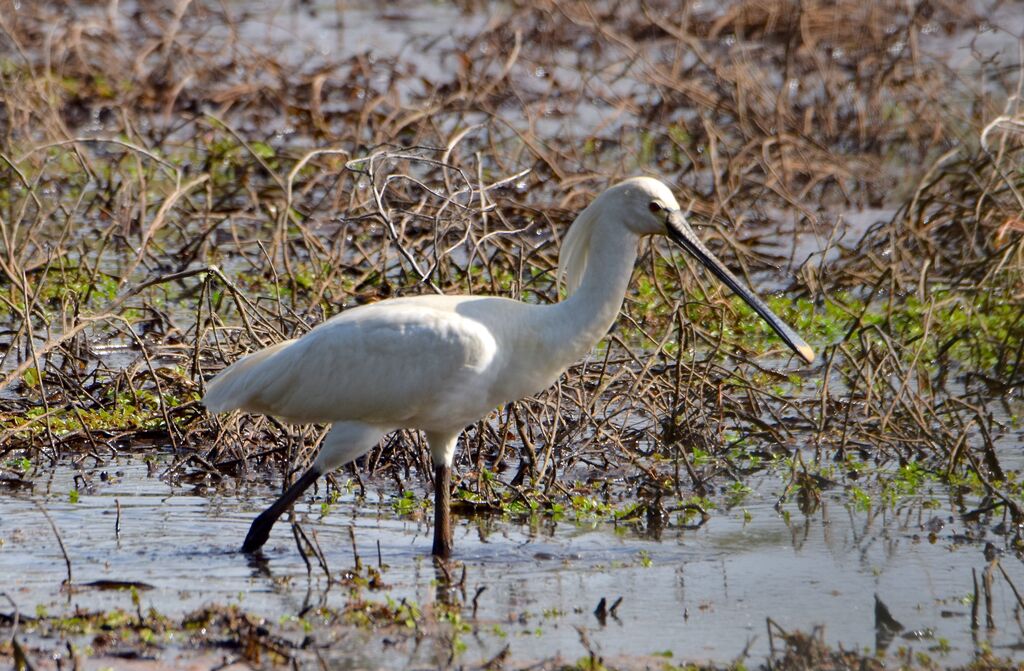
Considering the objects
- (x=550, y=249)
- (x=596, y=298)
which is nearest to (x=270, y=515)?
(x=596, y=298)

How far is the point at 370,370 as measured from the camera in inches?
209

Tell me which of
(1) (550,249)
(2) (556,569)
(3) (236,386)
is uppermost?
(1) (550,249)

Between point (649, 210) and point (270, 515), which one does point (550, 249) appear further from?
point (270, 515)

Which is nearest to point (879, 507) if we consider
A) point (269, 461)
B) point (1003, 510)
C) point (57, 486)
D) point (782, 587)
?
point (1003, 510)

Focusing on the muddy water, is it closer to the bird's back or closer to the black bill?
the bird's back

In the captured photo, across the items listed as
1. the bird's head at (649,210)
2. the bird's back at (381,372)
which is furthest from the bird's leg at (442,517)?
the bird's head at (649,210)

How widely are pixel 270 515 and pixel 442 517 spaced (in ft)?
1.81

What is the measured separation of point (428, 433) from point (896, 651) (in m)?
1.79

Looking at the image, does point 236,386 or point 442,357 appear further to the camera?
point 236,386

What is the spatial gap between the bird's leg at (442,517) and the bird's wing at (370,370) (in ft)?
0.75

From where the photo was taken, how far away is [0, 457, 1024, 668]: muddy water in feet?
14.9

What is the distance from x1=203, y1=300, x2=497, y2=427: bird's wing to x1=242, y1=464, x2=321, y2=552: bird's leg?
0.20m

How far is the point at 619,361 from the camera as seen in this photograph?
6520mm

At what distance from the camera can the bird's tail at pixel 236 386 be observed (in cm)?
545
